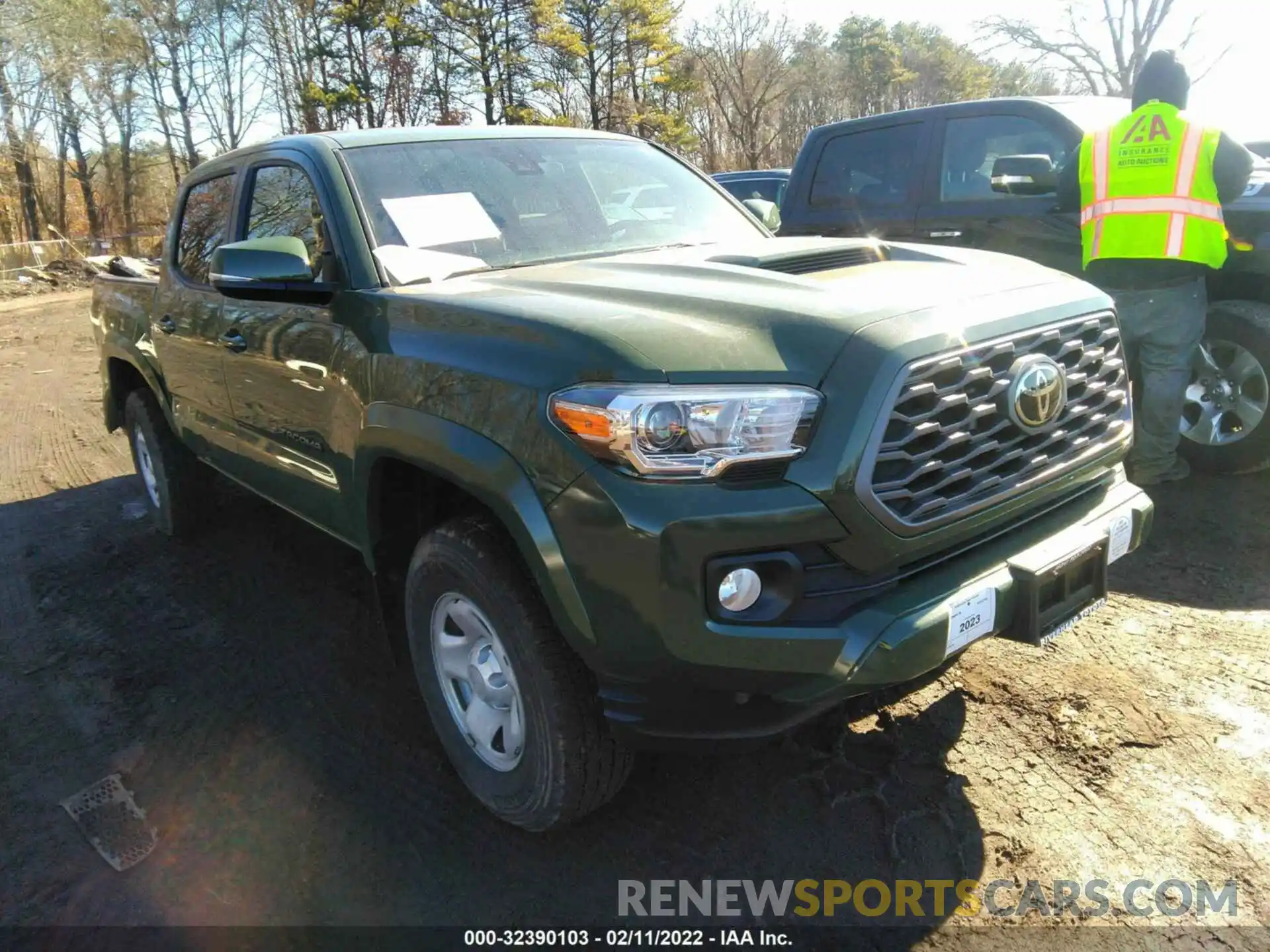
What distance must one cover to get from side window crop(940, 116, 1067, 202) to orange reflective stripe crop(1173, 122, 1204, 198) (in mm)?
908

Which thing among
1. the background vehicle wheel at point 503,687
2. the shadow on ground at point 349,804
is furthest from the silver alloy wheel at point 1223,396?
the background vehicle wheel at point 503,687

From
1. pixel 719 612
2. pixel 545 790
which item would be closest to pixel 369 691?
pixel 545 790

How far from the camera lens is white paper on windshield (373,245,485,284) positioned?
293cm

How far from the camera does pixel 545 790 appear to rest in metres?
2.41

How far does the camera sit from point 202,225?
14.4 feet

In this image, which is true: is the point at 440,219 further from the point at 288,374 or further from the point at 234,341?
the point at 234,341

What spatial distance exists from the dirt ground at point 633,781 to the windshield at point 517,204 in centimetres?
162

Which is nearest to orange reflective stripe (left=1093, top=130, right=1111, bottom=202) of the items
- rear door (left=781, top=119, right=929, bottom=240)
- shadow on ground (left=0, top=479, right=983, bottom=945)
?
rear door (left=781, top=119, right=929, bottom=240)

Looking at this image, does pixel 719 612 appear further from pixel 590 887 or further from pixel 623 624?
pixel 590 887

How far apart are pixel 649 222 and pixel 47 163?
143ft

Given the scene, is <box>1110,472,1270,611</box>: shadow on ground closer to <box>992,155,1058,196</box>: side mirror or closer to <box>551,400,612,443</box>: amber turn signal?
<box>992,155,1058,196</box>: side mirror

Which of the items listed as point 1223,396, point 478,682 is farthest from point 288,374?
point 1223,396

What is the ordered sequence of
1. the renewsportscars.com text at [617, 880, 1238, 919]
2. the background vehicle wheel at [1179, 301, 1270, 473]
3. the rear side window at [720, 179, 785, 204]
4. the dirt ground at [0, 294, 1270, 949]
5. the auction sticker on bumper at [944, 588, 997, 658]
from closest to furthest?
the auction sticker on bumper at [944, 588, 997, 658]
the renewsportscars.com text at [617, 880, 1238, 919]
the dirt ground at [0, 294, 1270, 949]
the background vehicle wheel at [1179, 301, 1270, 473]
the rear side window at [720, 179, 785, 204]

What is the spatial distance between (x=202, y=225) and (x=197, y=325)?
60 centimetres
